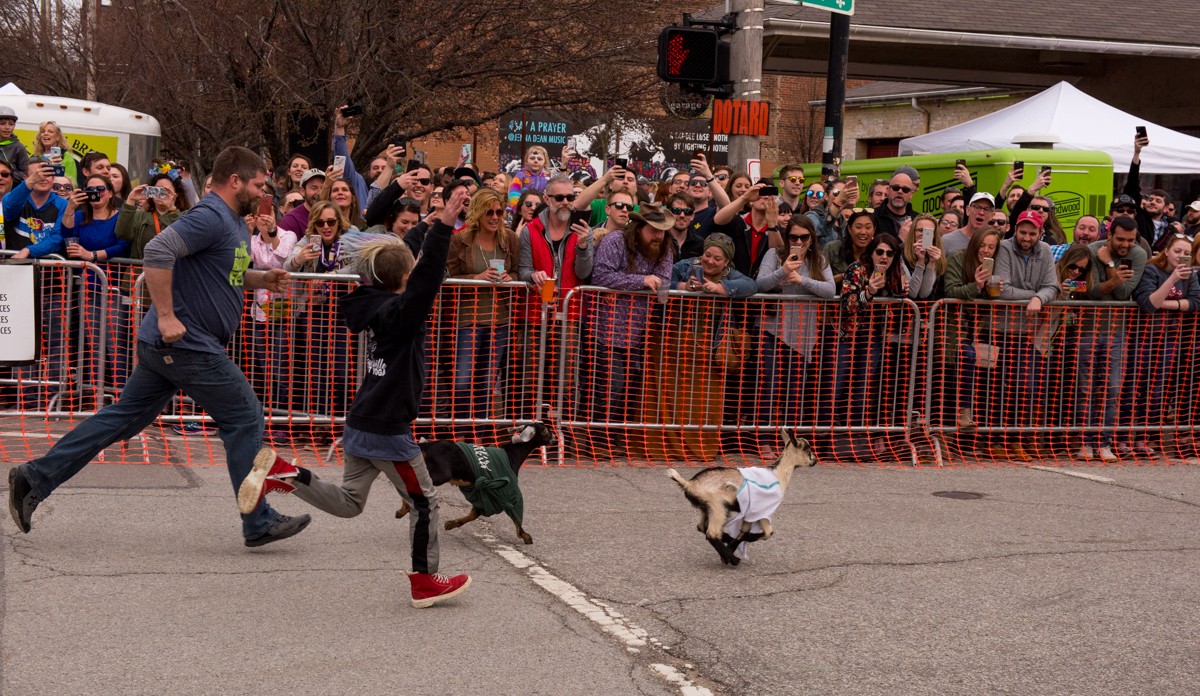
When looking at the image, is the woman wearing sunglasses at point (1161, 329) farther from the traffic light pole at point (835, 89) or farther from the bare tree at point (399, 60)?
the bare tree at point (399, 60)

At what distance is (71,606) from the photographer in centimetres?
561

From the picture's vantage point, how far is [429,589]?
19.0 feet

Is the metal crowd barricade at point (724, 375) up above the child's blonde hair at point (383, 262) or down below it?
below

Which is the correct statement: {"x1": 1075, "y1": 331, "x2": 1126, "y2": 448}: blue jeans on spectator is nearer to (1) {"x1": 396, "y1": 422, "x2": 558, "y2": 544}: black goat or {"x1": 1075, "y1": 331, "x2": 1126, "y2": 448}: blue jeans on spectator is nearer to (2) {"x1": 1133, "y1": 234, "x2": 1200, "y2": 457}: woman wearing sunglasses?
(2) {"x1": 1133, "y1": 234, "x2": 1200, "y2": 457}: woman wearing sunglasses

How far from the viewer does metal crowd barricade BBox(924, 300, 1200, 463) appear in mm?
10422

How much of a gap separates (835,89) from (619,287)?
13.9ft

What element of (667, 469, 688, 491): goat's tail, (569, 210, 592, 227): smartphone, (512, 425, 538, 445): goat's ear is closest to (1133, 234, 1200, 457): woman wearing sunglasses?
(569, 210, 592, 227): smartphone

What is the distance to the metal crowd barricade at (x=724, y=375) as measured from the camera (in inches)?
381

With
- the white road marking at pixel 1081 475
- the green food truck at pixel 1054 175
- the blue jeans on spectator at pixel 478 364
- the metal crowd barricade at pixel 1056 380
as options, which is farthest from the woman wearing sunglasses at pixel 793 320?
the green food truck at pixel 1054 175

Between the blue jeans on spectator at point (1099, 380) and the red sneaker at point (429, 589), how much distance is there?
254 inches

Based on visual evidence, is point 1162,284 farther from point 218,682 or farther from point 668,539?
point 218,682

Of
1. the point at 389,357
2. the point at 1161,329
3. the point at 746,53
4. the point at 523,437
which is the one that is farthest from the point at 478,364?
the point at 1161,329

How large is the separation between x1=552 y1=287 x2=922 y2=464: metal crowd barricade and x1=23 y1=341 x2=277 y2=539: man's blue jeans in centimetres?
323

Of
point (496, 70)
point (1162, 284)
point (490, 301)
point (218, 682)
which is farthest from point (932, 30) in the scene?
point (218, 682)
